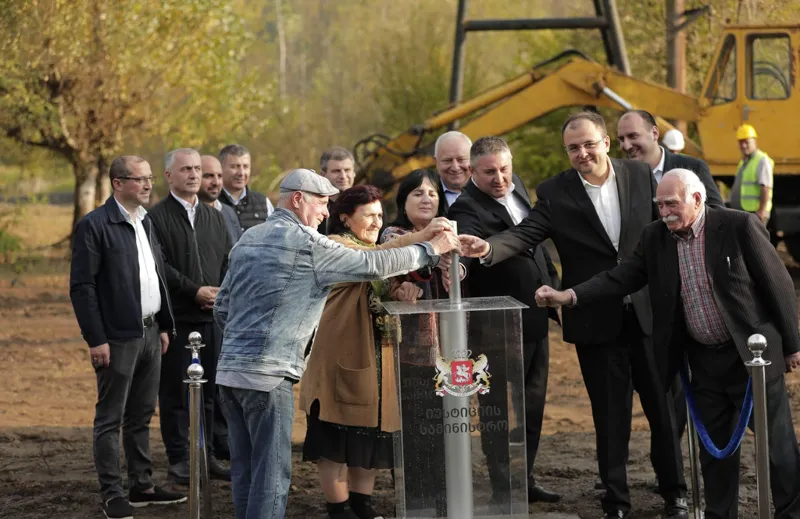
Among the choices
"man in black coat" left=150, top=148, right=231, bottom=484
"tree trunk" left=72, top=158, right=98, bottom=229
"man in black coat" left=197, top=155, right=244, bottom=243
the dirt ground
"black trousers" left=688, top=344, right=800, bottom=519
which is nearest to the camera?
"black trousers" left=688, top=344, right=800, bottom=519

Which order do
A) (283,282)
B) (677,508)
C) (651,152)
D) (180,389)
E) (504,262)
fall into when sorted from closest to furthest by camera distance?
(283,282) → (677,508) → (504,262) → (651,152) → (180,389)

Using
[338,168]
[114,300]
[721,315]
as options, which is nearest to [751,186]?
[338,168]

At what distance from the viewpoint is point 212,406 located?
314 inches

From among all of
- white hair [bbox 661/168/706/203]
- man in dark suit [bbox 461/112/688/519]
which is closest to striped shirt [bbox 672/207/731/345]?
white hair [bbox 661/168/706/203]

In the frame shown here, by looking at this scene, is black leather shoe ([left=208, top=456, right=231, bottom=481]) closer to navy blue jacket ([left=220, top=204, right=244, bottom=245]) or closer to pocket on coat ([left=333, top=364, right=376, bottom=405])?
navy blue jacket ([left=220, top=204, right=244, bottom=245])

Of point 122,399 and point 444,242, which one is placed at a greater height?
point 444,242

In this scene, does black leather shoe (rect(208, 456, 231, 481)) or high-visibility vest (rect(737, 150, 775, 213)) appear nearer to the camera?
black leather shoe (rect(208, 456, 231, 481))

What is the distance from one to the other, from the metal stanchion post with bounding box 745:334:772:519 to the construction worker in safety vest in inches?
389

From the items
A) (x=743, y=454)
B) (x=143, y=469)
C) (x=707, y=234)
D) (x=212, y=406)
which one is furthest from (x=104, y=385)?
(x=743, y=454)

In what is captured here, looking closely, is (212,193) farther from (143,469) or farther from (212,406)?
(143,469)

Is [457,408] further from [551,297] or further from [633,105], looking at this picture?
[633,105]

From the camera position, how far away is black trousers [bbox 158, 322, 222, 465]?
26.0 ft

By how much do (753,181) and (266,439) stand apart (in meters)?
11.2

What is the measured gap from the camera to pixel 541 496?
714 cm
